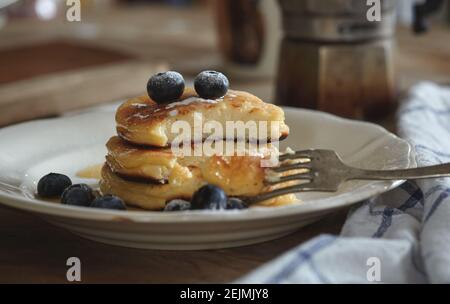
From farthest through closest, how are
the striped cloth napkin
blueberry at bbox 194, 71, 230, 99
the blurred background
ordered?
the blurred background → blueberry at bbox 194, 71, 230, 99 → the striped cloth napkin

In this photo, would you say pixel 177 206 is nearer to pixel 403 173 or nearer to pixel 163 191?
pixel 163 191

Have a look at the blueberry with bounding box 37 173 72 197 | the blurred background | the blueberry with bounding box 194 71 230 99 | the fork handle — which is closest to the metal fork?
the fork handle

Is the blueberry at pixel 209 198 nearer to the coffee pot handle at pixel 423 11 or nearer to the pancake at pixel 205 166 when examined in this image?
the pancake at pixel 205 166

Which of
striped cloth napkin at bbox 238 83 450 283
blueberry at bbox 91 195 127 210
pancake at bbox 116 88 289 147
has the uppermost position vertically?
pancake at bbox 116 88 289 147

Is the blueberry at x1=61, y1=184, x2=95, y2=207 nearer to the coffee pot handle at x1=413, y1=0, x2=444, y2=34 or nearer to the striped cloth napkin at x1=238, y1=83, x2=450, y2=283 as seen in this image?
the striped cloth napkin at x1=238, y1=83, x2=450, y2=283

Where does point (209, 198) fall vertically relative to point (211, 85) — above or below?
below

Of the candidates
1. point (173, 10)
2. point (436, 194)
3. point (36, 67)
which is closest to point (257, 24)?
point (36, 67)

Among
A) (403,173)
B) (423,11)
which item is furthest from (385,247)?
(423,11)

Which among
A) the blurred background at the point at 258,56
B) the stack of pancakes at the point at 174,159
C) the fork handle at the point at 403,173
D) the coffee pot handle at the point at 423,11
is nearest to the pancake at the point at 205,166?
the stack of pancakes at the point at 174,159
